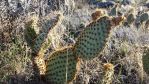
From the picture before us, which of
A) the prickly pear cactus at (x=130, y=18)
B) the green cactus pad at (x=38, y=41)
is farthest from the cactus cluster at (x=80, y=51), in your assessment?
the prickly pear cactus at (x=130, y=18)

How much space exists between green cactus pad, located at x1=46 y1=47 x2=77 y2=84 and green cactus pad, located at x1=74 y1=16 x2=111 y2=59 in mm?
89

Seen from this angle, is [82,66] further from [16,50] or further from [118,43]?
[118,43]

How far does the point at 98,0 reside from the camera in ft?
25.5

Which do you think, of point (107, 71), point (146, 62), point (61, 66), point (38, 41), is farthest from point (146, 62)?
point (38, 41)

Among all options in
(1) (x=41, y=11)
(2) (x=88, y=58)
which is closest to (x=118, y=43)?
(1) (x=41, y=11)

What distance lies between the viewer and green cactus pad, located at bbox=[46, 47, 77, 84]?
341 centimetres

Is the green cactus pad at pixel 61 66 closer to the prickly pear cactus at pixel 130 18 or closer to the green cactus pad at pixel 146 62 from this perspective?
the green cactus pad at pixel 146 62

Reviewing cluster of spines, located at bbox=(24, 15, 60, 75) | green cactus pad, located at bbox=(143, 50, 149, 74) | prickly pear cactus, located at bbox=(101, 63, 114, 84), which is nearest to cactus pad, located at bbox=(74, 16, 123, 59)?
prickly pear cactus, located at bbox=(101, 63, 114, 84)

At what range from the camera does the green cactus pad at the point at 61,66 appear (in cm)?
341

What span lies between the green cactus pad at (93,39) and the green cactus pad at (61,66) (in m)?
0.09

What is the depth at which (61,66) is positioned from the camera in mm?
3463

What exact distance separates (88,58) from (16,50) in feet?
3.19

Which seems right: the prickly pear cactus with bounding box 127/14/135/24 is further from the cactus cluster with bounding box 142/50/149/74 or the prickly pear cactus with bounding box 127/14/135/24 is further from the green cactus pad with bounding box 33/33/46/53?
the green cactus pad with bounding box 33/33/46/53

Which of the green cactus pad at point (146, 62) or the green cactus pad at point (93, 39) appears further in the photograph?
the green cactus pad at point (146, 62)
